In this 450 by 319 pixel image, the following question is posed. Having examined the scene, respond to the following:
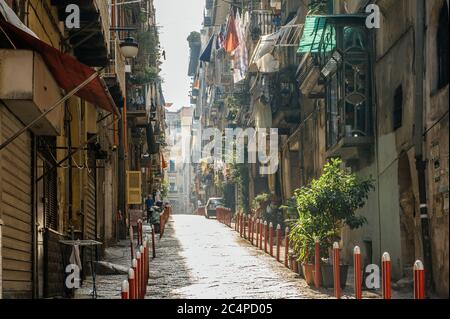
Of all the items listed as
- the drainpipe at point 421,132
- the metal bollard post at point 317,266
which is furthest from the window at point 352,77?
the drainpipe at point 421,132

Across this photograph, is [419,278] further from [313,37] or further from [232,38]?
[232,38]

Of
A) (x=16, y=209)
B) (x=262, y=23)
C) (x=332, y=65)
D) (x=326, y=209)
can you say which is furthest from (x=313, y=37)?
(x=262, y=23)

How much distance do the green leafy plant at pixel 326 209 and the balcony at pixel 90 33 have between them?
5642 mm

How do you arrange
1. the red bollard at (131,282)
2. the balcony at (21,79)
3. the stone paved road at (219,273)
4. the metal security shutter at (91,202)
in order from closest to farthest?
the red bollard at (131,282) < the balcony at (21,79) < the stone paved road at (219,273) < the metal security shutter at (91,202)

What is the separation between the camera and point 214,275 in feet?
72.9

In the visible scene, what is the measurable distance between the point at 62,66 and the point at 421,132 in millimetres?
7025

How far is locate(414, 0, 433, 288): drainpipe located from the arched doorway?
2190 millimetres

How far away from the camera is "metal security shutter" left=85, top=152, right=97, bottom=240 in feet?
81.7

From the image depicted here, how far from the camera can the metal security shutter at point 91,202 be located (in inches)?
981

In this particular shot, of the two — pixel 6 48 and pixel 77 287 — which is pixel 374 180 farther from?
pixel 6 48

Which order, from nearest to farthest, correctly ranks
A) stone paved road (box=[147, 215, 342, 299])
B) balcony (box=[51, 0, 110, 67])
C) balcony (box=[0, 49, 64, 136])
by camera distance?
1. balcony (box=[0, 49, 64, 136])
2. stone paved road (box=[147, 215, 342, 299])
3. balcony (box=[51, 0, 110, 67])

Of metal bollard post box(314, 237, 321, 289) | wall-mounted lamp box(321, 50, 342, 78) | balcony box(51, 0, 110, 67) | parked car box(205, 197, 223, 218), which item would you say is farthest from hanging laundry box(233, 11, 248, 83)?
metal bollard post box(314, 237, 321, 289)

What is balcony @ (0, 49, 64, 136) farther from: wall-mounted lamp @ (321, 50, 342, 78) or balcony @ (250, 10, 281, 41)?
balcony @ (250, 10, 281, 41)

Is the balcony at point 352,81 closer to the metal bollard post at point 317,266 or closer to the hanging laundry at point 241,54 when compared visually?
the metal bollard post at point 317,266
